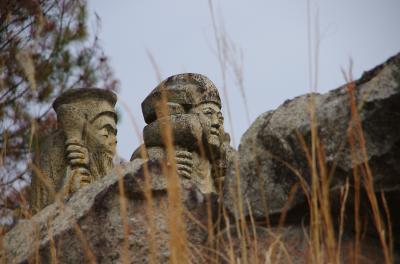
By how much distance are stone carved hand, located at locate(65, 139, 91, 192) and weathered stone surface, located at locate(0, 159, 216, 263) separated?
1.72 meters

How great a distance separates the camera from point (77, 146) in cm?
481

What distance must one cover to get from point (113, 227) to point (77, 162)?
6.48ft

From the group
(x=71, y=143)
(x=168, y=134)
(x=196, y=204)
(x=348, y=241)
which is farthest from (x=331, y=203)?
(x=71, y=143)

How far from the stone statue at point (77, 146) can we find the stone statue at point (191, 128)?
23 cm

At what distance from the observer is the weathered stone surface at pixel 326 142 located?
7.79 ft

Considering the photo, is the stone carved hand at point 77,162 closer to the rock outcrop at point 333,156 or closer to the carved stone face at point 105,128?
the carved stone face at point 105,128

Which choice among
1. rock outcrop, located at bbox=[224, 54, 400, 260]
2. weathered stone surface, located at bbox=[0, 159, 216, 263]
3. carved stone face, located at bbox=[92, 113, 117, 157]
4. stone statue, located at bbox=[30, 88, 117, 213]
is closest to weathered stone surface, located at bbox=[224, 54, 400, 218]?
rock outcrop, located at bbox=[224, 54, 400, 260]

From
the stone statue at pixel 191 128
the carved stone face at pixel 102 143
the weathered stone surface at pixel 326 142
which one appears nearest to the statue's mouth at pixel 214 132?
the stone statue at pixel 191 128

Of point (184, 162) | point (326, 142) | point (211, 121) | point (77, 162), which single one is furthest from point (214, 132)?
point (326, 142)

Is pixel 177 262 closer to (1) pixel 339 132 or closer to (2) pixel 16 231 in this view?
(1) pixel 339 132

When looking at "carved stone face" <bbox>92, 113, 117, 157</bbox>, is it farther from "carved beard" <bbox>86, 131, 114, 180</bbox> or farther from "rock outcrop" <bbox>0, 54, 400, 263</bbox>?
"rock outcrop" <bbox>0, 54, 400, 263</bbox>

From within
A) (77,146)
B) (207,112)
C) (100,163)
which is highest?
(207,112)

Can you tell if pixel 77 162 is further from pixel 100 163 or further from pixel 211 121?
pixel 211 121

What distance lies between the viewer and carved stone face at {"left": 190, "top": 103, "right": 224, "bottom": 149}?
4675 millimetres
